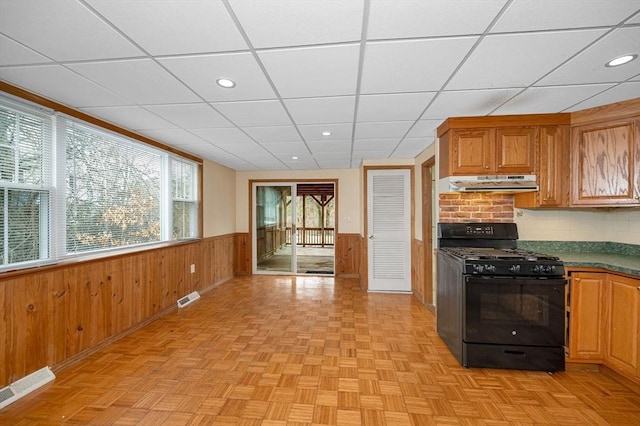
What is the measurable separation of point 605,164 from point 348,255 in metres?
3.96

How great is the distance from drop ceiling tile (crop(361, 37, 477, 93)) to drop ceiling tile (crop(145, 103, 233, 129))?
1.42 meters

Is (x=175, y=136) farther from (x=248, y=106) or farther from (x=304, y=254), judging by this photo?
(x=304, y=254)

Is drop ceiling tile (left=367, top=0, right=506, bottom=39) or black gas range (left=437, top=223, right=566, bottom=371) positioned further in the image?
black gas range (left=437, top=223, right=566, bottom=371)

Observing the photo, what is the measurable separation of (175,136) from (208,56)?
79.9 inches

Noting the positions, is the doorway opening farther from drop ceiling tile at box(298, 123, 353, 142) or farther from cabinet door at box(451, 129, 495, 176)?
cabinet door at box(451, 129, 495, 176)

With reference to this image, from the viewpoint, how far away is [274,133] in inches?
124

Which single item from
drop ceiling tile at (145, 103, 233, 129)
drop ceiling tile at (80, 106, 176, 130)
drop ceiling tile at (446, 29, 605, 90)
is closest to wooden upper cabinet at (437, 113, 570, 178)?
drop ceiling tile at (446, 29, 605, 90)

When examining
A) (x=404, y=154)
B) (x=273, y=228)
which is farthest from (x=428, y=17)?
(x=273, y=228)

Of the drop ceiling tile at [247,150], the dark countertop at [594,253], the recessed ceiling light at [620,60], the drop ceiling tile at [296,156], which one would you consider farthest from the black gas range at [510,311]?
the drop ceiling tile at [247,150]

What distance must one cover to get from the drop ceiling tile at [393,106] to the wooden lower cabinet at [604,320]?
6.25 feet

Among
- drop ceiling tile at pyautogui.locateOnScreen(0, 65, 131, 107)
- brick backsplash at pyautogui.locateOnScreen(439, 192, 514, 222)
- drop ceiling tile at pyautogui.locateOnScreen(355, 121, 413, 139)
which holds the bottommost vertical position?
brick backsplash at pyautogui.locateOnScreen(439, 192, 514, 222)

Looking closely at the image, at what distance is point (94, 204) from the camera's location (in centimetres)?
273

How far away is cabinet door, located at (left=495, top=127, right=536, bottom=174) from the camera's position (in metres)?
2.62

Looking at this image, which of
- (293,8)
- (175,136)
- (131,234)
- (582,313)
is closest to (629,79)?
(582,313)
